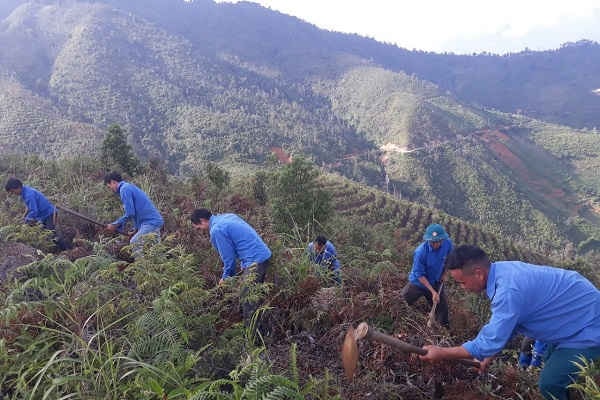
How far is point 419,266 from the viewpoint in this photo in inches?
187

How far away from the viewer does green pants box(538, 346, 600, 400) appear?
2631mm

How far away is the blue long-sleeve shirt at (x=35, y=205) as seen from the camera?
5.84 meters

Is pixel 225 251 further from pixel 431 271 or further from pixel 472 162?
pixel 472 162

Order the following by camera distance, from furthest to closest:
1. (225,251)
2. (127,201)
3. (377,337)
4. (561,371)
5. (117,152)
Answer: (117,152) < (127,201) < (225,251) < (561,371) < (377,337)

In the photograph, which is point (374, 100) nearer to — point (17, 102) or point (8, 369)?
point (17, 102)

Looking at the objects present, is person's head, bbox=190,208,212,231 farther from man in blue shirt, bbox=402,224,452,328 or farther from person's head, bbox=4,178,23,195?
person's head, bbox=4,178,23,195

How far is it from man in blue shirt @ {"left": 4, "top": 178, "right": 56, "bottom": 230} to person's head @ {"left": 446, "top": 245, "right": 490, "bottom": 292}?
5.88m

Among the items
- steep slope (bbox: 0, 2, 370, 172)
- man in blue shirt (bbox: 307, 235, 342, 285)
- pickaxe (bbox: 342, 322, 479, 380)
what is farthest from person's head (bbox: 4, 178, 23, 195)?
steep slope (bbox: 0, 2, 370, 172)

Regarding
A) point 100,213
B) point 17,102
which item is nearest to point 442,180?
point 17,102

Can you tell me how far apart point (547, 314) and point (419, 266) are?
2.10m

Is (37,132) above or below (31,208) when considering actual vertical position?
below

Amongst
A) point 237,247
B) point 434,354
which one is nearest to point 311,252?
point 237,247

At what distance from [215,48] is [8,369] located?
152864 mm

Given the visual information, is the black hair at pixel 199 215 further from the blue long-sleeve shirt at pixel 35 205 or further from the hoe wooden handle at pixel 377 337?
the blue long-sleeve shirt at pixel 35 205
